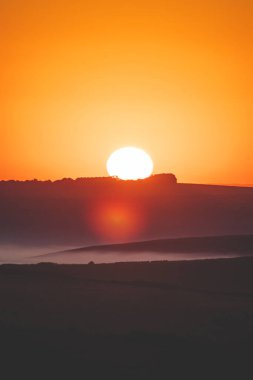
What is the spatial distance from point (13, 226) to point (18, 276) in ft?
110

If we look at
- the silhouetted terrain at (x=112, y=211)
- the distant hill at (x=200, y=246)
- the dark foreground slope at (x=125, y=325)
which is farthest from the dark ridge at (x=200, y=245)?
the silhouetted terrain at (x=112, y=211)

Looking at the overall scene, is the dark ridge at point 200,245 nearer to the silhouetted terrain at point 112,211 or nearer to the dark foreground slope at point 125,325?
the dark foreground slope at point 125,325

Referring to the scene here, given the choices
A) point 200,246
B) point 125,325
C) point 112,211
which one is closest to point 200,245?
point 200,246

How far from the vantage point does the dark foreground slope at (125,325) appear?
9844 millimetres

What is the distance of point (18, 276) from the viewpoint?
727 inches

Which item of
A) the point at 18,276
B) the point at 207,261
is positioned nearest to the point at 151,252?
the point at 207,261

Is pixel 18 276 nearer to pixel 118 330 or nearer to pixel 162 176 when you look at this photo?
pixel 118 330

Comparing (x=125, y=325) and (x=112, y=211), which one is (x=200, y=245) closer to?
(x=125, y=325)

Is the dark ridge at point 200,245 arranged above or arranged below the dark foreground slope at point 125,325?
above

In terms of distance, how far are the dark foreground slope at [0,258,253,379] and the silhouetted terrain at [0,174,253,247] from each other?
2960cm

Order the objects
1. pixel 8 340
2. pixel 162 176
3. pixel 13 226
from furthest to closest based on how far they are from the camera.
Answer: pixel 162 176
pixel 13 226
pixel 8 340

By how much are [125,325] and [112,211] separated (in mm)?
41833

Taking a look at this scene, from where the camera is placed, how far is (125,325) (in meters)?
12.2

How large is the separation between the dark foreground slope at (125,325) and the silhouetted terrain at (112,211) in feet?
97.1
